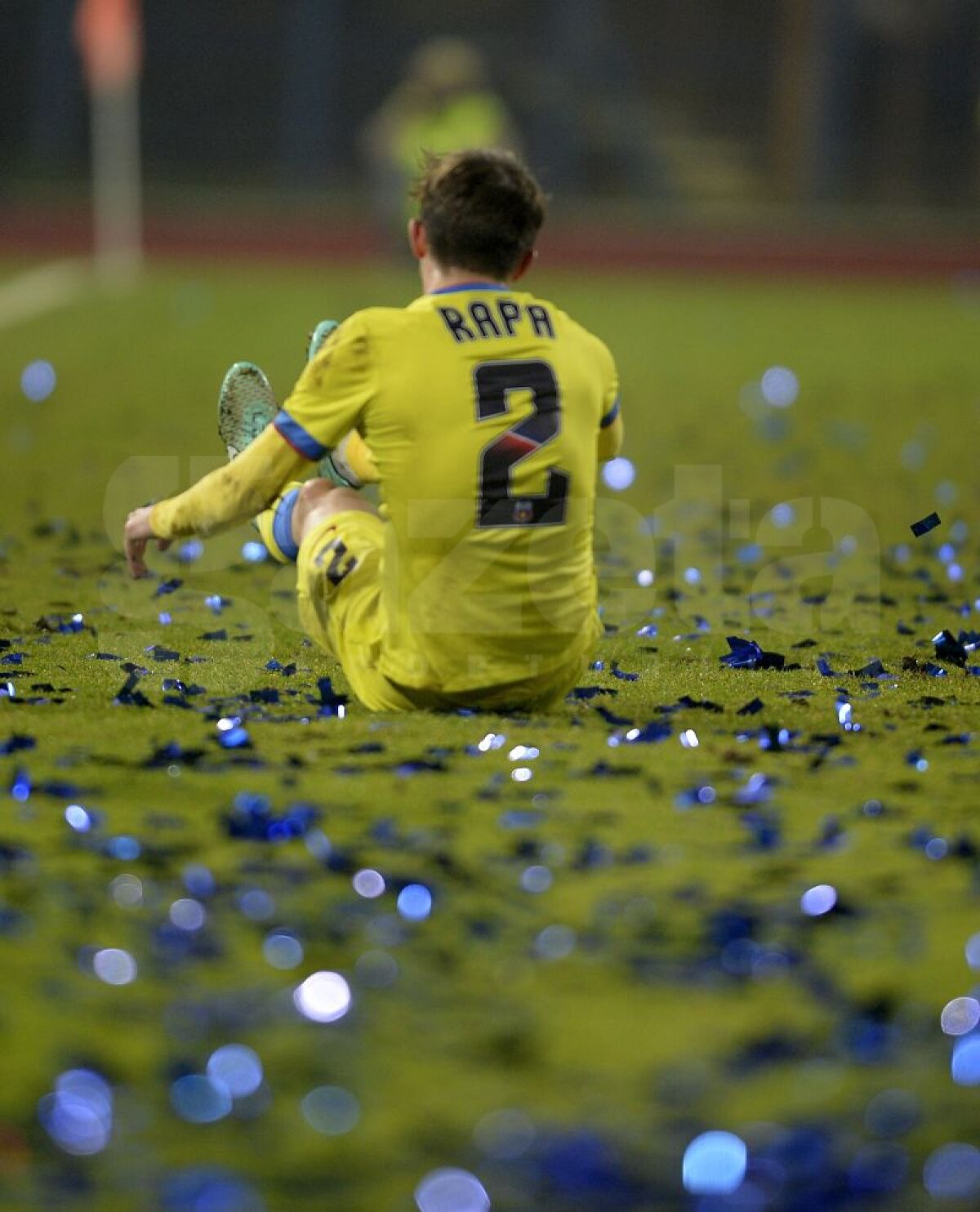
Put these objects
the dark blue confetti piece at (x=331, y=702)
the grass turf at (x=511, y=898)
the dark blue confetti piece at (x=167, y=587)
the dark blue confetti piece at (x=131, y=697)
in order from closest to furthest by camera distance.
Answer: the grass turf at (x=511, y=898), the dark blue confetti piece at (x=331, y=702), the dark blue confetti piece at (x=131, y=697), the dark blue confetti piece at (x=167, y=587)

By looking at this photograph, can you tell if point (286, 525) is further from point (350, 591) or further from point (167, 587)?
point (167, 587)

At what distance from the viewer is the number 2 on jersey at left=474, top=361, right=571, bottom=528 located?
3.93 meters

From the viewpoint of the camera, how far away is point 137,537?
4176 millimetres

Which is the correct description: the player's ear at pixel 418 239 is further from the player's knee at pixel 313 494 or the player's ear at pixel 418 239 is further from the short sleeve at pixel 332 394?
the player's knee at pixel 313 494

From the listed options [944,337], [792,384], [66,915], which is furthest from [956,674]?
[944,337]

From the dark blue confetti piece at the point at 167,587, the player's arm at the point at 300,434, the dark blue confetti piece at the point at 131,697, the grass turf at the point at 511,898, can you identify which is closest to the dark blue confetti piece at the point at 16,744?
Result: the grass turf at the point at 511,898

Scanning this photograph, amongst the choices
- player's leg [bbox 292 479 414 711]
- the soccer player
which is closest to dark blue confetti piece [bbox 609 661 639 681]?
the soccer player

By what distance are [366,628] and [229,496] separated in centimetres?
44

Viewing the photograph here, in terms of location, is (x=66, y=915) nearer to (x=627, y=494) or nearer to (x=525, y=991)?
(x=525, y=991)

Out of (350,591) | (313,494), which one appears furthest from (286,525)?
(350,591)

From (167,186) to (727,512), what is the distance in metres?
20.0

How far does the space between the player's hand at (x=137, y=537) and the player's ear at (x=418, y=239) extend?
0.77 m

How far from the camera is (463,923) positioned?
119 inches

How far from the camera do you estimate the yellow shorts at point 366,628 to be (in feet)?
13.8
